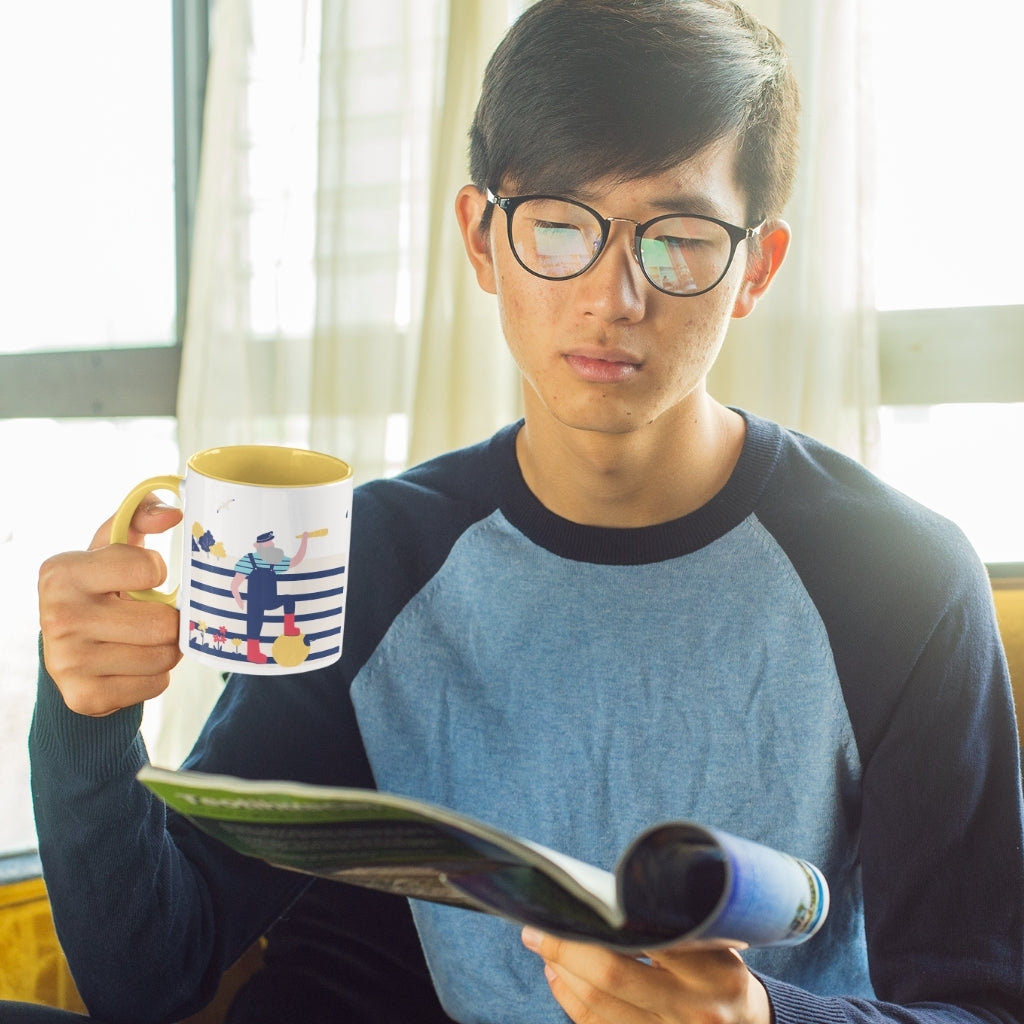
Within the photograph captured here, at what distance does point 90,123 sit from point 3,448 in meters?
0.97

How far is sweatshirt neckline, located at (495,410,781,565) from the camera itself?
108 cm

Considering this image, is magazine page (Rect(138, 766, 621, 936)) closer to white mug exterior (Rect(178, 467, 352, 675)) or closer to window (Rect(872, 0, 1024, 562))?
white mug exterior (Rect(178, 467, 352, 675))

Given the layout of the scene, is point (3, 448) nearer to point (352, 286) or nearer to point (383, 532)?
point (352, 286)

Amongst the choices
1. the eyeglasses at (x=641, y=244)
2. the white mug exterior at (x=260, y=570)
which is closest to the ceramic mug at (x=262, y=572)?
the white mug exterior at (x=260, y=570)

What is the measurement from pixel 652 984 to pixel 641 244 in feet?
2.07

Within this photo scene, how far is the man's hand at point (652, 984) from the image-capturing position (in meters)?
0.63

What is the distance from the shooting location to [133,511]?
0.80 m

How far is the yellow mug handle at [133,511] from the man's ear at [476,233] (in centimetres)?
49

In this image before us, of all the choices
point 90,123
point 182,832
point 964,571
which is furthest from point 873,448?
point 90,123

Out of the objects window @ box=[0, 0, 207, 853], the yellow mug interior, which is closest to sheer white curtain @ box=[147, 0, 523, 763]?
window @ box=[0, 0, 207, 853]

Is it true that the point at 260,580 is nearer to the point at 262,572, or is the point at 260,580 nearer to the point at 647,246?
the point at 262,572

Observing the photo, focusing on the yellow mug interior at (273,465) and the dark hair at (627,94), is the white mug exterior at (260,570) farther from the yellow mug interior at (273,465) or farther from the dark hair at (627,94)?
the dark hair at (627,94)

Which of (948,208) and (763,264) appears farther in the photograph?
(948,208)

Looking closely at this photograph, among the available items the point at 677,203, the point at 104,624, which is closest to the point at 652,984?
the point at 104,624
